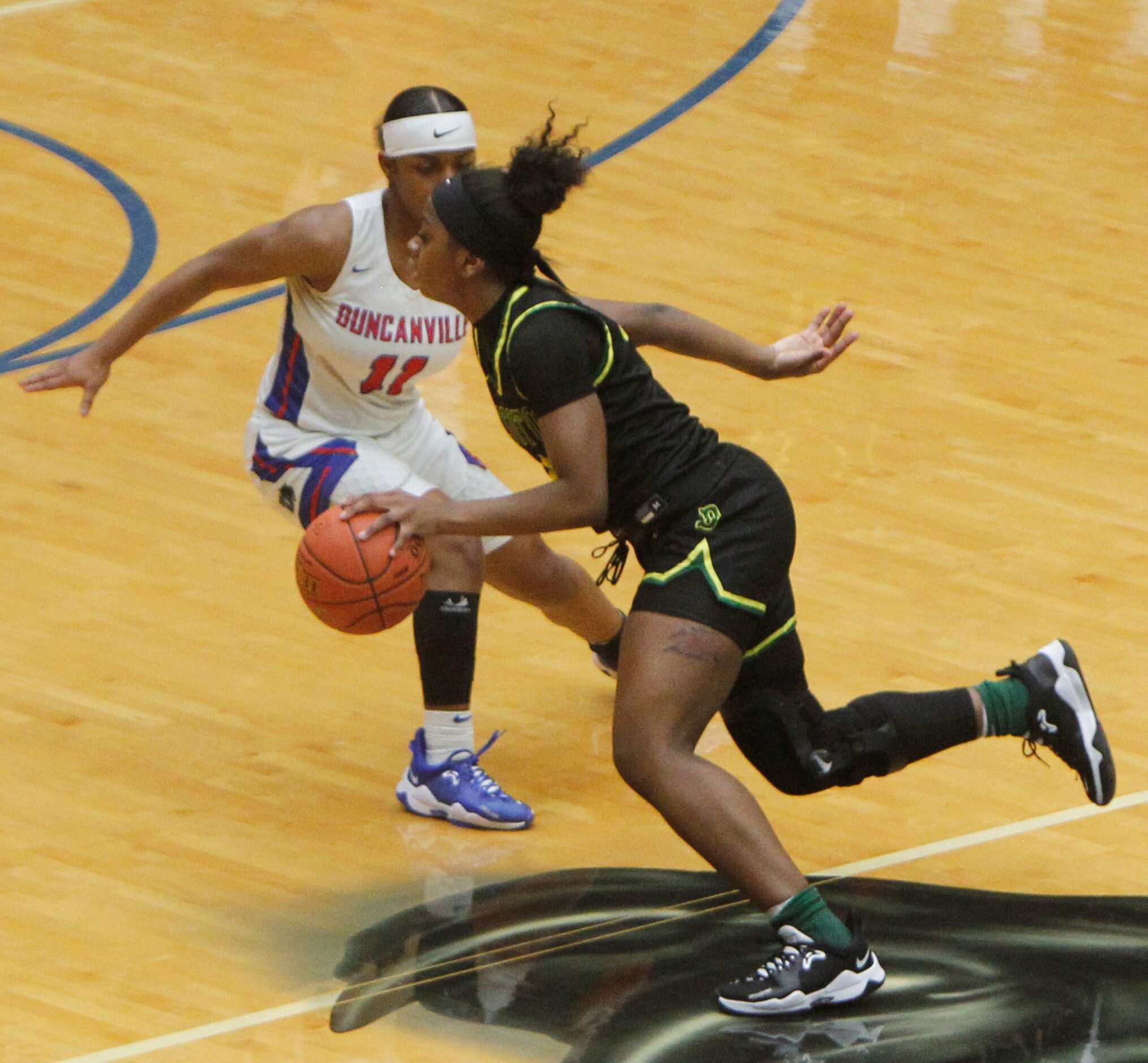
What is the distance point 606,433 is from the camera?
4.70 meters

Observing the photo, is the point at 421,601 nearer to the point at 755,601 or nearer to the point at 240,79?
the point at 755,601

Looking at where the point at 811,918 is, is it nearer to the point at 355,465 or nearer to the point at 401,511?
the point at 401,511

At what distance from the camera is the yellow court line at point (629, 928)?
4.41 m

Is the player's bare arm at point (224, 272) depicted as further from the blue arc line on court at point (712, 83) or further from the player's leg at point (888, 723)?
the blue arc line on court at point (712, 83)

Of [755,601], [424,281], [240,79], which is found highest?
[424,281]

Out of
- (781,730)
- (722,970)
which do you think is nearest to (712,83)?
(781,730)

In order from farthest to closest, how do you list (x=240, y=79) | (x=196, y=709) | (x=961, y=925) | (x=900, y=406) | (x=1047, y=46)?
(x=1047, y=46), (x=240, y=79), (x=900, y=406), (x=196, y=709), (x=961, y=925)

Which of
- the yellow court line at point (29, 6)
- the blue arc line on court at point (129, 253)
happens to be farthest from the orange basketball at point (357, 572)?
the yellow court line at point (29, 6)

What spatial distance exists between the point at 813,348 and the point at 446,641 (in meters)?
1.08

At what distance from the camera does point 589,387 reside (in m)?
4.55

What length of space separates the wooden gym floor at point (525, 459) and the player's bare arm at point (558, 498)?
93 centimetres

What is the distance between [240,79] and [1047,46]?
401cm

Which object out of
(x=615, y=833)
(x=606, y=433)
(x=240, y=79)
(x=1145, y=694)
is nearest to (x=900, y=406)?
(x=1145, y=694)

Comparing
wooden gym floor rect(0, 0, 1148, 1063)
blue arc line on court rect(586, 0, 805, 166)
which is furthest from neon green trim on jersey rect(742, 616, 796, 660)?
blue arc line on court rect(586, 0, 805, 166)
